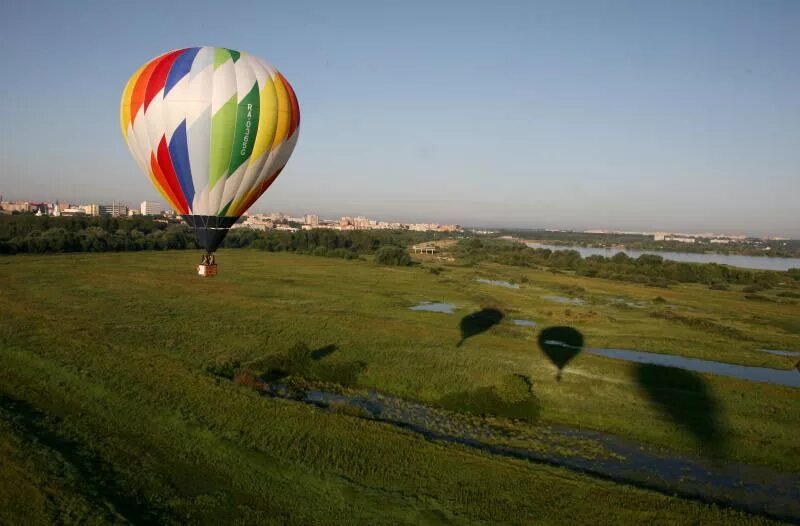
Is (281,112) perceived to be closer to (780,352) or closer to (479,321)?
(479,321)

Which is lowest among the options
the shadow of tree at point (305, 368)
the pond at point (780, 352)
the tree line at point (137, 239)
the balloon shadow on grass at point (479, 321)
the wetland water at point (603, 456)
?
the pond at point (780, 352)

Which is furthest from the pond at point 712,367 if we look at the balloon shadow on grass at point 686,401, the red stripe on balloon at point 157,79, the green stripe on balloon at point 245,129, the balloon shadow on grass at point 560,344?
the red stripe on balloon at point 157,79

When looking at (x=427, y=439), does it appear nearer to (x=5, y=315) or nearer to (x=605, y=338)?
(x=605, y=338)

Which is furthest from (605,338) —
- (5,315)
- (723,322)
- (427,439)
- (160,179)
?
(5,315)

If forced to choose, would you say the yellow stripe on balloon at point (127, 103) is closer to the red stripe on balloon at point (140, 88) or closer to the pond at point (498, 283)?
the red stripe on balloon at point (140, 88)

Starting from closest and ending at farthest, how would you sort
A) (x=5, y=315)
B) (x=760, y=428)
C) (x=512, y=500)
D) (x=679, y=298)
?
(x=512, y=500)
(x=760, y=428)
(x=5, y=315)
(x=679, y=298)
